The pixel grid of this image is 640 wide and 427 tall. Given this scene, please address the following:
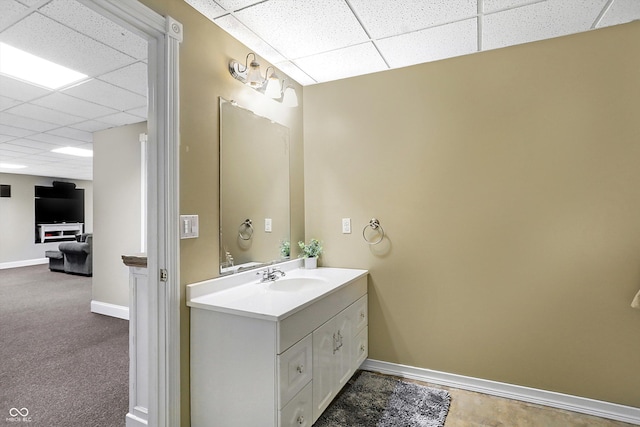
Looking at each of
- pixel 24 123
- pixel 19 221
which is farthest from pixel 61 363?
pixel 19 221

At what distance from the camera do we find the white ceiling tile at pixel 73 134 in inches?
166

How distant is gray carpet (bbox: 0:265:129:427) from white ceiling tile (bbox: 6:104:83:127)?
2.34 m

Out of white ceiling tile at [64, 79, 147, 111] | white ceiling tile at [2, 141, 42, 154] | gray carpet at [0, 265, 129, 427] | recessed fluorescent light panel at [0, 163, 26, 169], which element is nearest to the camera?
gray carpet at [0, 265, 129, 427]

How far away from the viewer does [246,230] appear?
2.29 meters

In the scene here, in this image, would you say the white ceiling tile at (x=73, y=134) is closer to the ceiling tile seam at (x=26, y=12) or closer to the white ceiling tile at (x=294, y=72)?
the ceiling tile seam at (x=26, y=12)

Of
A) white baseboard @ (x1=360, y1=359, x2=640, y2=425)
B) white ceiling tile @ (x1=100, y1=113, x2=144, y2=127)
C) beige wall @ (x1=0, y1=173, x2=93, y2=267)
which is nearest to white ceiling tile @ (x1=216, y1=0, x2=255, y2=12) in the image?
white ceiling tile @ (x1=100, y1=113, x2=144, y2=127)

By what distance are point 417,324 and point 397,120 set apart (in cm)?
155

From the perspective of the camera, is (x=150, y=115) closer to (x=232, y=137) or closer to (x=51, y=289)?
(x=232, y=137)

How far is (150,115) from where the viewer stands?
1.71m

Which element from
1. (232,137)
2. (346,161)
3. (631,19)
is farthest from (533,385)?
(232,137)

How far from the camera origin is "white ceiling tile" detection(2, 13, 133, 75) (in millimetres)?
1979

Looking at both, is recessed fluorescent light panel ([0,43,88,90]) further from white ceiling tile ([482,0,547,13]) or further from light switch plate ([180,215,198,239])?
white ceiling tile ([482,0,547,13])

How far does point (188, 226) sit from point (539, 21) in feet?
7.65

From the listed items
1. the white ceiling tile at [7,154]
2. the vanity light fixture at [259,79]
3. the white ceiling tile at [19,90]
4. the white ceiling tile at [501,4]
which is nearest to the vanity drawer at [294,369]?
the vanity light fixture at [259,79]
